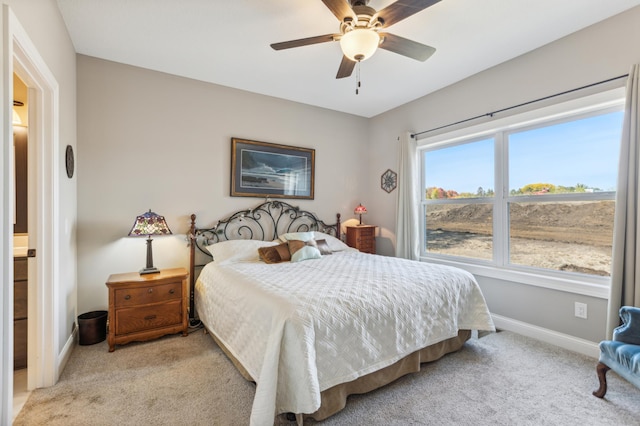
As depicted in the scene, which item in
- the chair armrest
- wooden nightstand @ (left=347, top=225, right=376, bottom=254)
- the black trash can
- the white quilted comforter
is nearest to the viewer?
the white quilted comforter

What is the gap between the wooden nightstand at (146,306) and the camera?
2506mm

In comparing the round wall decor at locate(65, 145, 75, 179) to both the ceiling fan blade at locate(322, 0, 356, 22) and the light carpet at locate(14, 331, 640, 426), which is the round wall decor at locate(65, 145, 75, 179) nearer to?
the light carpet at locate(14, 331, 640, 426)

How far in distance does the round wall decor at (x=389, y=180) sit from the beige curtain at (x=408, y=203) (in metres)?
0.22

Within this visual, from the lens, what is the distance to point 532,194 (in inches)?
116

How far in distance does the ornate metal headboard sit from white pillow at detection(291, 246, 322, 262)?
32.4 inches

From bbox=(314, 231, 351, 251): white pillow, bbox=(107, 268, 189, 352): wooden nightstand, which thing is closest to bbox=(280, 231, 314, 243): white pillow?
bbox=(314, 231, 351, 251): white pillow

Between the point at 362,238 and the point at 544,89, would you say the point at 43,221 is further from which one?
the point at 544,89

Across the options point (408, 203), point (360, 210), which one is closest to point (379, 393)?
point (408, 203)

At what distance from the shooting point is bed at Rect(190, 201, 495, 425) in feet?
5.05

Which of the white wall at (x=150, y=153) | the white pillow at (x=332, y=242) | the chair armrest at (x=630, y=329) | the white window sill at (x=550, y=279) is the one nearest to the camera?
the chair armrest at (x=630, y=329)

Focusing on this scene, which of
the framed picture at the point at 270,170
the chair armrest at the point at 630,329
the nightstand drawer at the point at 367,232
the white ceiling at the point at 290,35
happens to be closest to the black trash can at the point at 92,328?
the framed picture at the point at 270,170

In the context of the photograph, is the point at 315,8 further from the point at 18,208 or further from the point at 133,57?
the point at 18,208

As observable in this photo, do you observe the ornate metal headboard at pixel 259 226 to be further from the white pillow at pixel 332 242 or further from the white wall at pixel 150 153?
the white pillow at pixel 332 242

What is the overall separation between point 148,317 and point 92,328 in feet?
1.65
